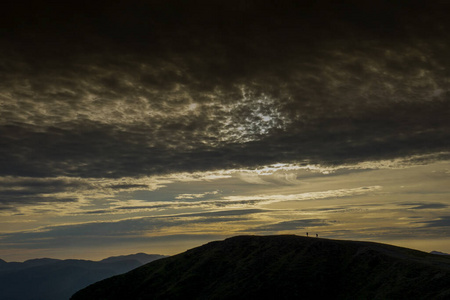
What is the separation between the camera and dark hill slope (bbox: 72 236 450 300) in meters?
101

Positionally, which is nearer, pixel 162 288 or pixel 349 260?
pixel 349 260

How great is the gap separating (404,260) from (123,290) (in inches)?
4785

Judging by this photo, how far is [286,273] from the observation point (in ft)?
440

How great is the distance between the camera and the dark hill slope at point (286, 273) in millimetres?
101000

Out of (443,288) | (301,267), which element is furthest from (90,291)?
(443,288)

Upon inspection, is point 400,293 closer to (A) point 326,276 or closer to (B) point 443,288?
(B) point 443,288

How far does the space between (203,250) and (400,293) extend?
11257cm

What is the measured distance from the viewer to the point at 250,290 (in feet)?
426

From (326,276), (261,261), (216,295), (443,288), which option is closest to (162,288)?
(216,295)

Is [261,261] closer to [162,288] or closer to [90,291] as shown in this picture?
[162,288]

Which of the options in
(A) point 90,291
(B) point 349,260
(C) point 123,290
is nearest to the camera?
(B) point 349,260

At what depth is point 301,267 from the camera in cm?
13538

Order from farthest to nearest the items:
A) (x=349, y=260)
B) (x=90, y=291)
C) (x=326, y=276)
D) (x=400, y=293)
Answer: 1. (x=90, y=291)
2. (x=349, y=260)
3. (x=326, y=276)
4. (x=400, y=293)

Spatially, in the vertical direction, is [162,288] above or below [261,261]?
below
